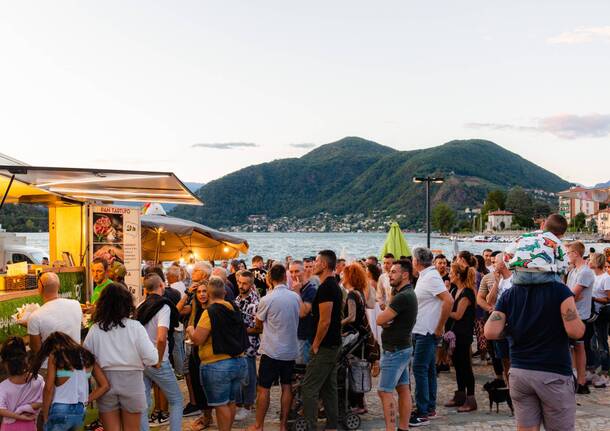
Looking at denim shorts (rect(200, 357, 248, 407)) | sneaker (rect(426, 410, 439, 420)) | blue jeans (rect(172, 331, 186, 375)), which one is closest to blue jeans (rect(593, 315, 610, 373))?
sneaker (rect(426, 410, 439, 420))

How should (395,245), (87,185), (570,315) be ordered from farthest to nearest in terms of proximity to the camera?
(395,245) < (87,185) < (570,315)

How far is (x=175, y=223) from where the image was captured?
13.6 meters

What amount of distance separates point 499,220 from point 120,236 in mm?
171421

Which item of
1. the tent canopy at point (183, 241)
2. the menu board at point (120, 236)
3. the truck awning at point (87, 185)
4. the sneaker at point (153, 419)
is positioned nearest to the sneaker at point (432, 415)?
the sneaker at point (153, 419)

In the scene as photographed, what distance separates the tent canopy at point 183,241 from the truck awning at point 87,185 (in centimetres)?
300

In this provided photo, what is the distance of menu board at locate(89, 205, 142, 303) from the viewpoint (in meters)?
9.90

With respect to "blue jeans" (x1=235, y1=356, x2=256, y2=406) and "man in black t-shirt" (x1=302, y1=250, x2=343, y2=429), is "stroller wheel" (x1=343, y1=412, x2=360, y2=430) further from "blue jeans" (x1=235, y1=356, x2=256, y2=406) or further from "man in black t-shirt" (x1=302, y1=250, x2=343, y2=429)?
"blue jeans" (x1=235, y1=356, x2=256, y2=406)

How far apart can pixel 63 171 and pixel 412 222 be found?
494 ft

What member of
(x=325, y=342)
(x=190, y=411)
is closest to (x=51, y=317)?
(x=325, y=342)

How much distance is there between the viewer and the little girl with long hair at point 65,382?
455 cm

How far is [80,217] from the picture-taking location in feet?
32.5

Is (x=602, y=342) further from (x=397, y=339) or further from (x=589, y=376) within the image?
(x=397, y=339)

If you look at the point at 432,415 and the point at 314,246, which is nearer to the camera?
the point at 432,415

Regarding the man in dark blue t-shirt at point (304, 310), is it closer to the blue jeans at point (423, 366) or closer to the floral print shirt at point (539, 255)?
the blue jeans at point (423, 366)
